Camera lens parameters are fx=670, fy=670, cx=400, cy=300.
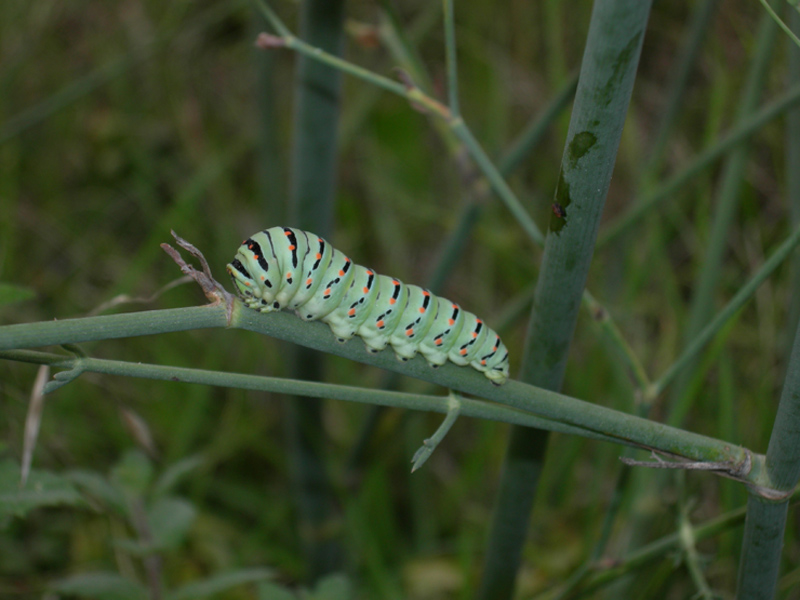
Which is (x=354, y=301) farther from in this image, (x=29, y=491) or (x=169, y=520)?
(x=169, y=520)

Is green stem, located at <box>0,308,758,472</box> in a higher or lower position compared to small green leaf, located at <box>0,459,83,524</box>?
higher

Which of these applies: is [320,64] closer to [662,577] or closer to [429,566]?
[662,577]

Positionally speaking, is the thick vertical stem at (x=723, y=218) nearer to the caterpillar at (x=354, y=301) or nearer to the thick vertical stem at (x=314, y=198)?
the caterpillar at (x=354, y=301)

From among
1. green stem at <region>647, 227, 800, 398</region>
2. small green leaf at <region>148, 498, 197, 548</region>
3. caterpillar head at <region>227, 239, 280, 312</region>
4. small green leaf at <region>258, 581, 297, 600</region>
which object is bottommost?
small green leaf at <region>148, 498, 197, 548</region>

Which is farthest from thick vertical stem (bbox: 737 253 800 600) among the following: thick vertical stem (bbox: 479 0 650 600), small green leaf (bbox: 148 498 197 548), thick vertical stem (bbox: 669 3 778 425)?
small green leaf (bbox: 148 498 197 548)

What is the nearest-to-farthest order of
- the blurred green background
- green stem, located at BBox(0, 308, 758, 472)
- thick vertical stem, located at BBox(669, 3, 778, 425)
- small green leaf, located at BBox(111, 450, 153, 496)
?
green stem, located at BBox(0, 308, 758, 472)
small green leaf, located at BBox(111, 450, 153, 496)
thick vertical stem, located at BBox(669, 3, 778, 425)
the blurred green background

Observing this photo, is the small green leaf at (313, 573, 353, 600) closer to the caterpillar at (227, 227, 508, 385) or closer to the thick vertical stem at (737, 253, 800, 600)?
the caterpillar at (227, 227, 508, 385)

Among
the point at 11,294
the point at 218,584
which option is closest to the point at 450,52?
the point at 11,294

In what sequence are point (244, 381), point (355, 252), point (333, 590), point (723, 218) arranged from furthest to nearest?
point (355, 252) < point (723, 218) < point (333, 590) < point (244, 381)

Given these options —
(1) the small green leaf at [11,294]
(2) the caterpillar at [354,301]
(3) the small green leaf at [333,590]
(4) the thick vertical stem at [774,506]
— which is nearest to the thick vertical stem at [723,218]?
(4) the thick vertical stem at [774,506]
